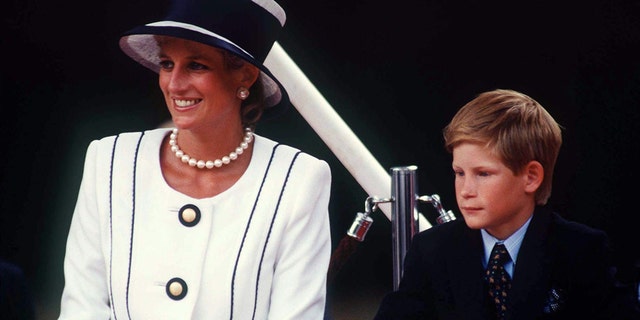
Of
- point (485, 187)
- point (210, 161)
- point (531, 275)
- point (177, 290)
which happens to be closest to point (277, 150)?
point (210, 161)

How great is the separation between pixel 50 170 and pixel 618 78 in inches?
69.7

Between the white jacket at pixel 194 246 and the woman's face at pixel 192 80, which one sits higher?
the woman's face at pixel 192 80

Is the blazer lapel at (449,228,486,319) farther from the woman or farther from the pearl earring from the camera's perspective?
the pearl earring

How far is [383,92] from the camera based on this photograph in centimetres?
375

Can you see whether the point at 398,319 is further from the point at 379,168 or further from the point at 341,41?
the point at 341,41

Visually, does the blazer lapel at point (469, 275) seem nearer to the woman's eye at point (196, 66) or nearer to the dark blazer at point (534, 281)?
the dark blazer at point (534, 281)

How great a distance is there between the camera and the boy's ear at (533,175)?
8.71 ft

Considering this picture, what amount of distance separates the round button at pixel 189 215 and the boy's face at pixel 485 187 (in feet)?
1.96

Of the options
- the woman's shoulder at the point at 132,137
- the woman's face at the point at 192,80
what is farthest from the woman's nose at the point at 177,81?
the woman's shoulder at the point at 132,137

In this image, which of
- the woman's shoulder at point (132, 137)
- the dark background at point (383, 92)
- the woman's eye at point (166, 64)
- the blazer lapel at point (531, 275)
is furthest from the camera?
the dark background at point (383, 92)

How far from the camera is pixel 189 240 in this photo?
108 inches

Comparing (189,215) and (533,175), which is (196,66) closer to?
(189,215)

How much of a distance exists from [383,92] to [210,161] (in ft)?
3.54

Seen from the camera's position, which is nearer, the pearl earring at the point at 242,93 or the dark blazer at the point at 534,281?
the dark blazer at the point at 534,281
